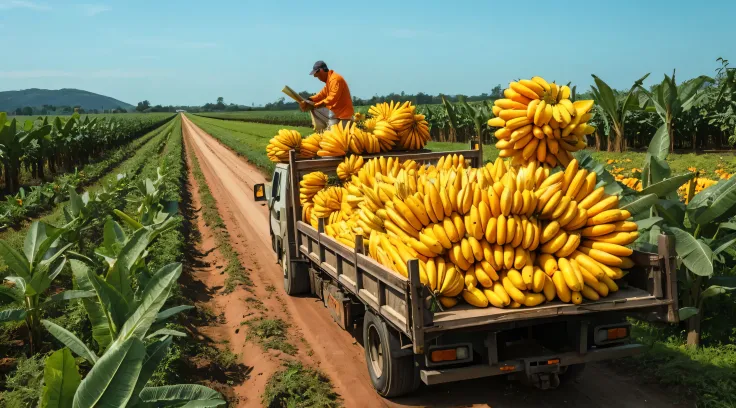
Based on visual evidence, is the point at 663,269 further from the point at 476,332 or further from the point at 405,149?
the point at 405,149

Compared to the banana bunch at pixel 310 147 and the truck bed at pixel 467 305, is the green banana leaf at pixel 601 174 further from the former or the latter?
the banana bunch at pixel 310 147

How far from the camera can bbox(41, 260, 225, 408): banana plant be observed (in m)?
3.08

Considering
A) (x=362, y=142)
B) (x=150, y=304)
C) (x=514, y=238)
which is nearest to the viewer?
(x=150, y=304)

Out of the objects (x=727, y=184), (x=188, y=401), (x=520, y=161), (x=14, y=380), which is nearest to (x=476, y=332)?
(x=520, y=161)

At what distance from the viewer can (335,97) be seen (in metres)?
10.7

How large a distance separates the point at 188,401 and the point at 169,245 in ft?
26.4

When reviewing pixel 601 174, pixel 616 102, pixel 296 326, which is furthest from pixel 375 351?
pixel 616 102

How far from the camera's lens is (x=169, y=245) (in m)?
11.3

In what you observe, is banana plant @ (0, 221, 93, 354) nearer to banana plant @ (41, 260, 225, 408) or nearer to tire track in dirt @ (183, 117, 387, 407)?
banana plant @ (41, 260, 225, 408)

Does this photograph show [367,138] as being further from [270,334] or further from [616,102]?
[616,102]

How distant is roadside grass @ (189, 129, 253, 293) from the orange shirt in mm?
3488

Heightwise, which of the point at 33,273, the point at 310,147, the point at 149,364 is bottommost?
the point at 149,364

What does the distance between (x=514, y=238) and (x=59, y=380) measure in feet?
11.6

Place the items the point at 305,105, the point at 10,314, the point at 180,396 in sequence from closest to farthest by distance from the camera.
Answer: the point at 180,396
the point at 10,314
the point at 305,105
